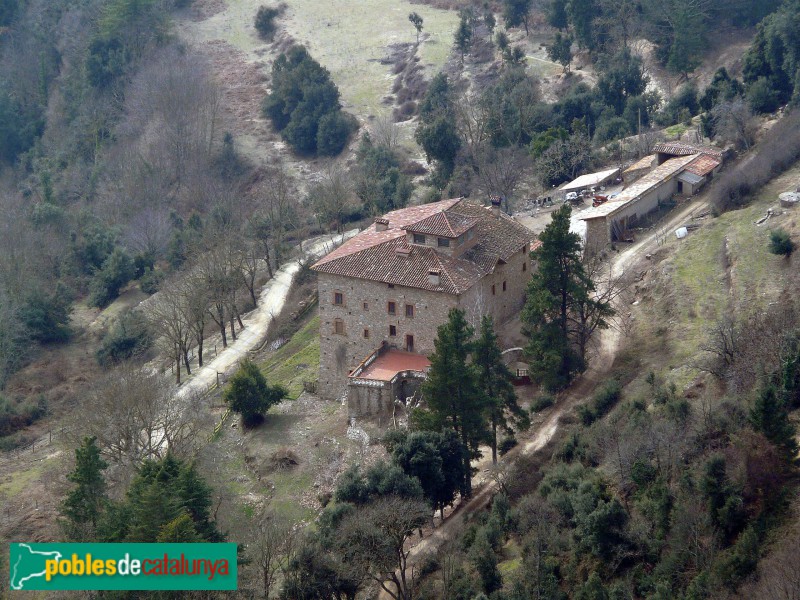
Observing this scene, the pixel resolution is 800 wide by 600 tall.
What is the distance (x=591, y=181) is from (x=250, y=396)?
27.8 meters

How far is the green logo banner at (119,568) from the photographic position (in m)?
34.0

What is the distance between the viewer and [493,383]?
46781 millimetres

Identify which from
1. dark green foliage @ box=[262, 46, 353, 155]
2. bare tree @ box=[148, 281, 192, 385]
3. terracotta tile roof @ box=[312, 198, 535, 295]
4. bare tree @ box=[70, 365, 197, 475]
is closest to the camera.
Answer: bare tree @ box=[70, 365, 197, 475]

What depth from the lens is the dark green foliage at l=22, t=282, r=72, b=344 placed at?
76.9 metres

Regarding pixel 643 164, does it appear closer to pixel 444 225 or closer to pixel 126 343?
pixel 444 225

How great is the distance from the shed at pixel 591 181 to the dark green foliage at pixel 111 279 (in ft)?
106

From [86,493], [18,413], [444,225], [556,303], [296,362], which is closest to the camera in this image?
[86,493]

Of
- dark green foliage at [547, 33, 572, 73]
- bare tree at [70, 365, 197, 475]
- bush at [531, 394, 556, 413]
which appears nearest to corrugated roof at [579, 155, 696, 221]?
bush at [531, 394, 556, 413]

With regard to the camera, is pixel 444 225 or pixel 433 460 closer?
pixel 433 460

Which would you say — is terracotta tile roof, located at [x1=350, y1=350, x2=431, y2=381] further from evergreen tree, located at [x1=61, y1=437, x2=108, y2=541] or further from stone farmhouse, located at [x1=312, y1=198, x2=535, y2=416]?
evergreen tree, located at [x1=61, y1=437, x2=108, y2=541]

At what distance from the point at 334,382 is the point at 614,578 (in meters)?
22.8

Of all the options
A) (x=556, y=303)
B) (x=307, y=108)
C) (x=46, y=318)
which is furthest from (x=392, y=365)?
(x=307, y=108)

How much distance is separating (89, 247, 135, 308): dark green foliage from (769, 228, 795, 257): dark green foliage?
48.6 metres

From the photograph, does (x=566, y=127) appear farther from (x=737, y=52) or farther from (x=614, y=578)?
(x=614, y=578)
